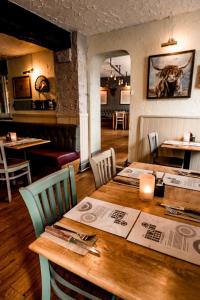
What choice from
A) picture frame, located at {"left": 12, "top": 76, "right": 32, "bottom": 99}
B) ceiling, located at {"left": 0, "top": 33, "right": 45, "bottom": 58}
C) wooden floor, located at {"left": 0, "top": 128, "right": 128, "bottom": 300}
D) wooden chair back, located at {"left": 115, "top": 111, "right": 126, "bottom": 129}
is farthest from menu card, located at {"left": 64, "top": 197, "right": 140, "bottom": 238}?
wooden chair back, located at {"left": 115, "top": 111, "right": 126, "bottom": 129}

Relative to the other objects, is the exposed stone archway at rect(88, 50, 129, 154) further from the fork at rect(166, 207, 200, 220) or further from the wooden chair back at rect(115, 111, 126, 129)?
the wooden chair back at rect(115, 111, 126, 129)

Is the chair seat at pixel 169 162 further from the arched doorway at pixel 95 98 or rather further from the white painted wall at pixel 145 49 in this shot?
the arched doorway at pixel 95 98

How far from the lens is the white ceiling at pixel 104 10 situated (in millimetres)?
2465

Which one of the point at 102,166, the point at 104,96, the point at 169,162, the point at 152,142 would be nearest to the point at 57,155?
the point at 152,142

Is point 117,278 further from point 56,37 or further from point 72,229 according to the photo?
point 56,37

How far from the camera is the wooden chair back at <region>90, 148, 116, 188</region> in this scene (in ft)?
4.95

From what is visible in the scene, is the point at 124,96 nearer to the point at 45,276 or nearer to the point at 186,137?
the point at 186,137

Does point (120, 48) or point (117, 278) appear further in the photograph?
point (120, 48)

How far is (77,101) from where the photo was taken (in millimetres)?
3607

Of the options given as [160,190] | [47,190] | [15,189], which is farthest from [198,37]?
[15,189]

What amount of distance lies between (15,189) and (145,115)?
104 inches

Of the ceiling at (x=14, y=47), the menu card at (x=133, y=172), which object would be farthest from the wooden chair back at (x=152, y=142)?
the ceiling at (x=14, y=47)

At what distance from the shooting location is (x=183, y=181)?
1.32m

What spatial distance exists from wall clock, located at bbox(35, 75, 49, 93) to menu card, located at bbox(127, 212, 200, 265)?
420 centimetres
